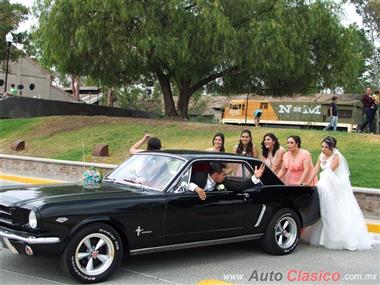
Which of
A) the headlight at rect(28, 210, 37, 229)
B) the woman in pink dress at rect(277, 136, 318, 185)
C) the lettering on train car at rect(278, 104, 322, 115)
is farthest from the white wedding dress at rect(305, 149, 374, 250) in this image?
the lettering on train car at rect(278, 104, 322, 115)

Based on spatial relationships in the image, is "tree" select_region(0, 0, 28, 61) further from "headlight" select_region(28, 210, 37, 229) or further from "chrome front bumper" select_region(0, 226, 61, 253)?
"headlight" select_region(28, 210, 37, 229)

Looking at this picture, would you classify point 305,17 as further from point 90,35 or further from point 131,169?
point 131,169

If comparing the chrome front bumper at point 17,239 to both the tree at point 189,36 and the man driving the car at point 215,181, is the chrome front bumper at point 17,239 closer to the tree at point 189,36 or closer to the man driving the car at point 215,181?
the man driving the car at point 215,181

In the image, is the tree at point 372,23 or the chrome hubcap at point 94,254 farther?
the tree at point 372,23

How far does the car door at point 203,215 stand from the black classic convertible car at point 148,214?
12 mm

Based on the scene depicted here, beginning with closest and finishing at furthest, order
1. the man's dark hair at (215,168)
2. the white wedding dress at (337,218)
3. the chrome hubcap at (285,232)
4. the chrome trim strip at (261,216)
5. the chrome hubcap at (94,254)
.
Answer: the chrome hubcap at (94,254)
the man's dark hair at (215,168)
the chrome trim strip at (261,216)
the chrome hubcap at (285,232)
the white wedding dress at (337,218)

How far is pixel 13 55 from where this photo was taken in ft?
122

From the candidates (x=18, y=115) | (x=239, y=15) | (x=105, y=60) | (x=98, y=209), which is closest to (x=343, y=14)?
(x=239, y=15)

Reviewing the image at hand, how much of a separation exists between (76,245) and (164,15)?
17.6 m

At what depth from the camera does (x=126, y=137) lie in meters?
20.1

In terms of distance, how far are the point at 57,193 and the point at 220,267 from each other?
2.17 metres

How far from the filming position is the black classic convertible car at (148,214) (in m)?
5.42

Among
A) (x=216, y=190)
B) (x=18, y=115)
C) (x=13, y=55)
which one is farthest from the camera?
(x=13, y=55)

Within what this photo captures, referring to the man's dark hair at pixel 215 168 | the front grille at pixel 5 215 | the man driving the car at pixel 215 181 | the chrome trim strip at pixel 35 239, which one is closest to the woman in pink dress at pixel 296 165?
the man driving the car at pixel 215 181
